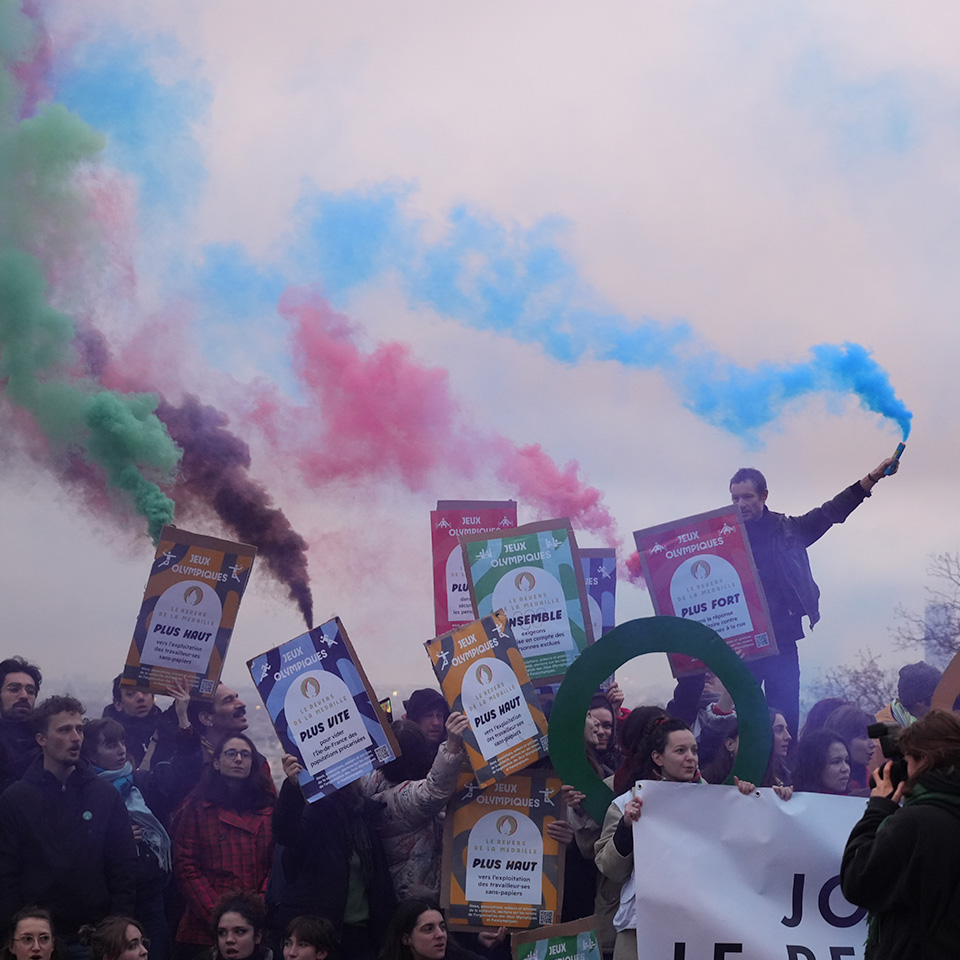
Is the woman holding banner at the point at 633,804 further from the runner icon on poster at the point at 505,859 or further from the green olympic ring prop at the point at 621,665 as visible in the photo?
the runner icon on poster at the point at 505,859

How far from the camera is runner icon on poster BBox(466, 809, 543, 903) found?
20.0ft

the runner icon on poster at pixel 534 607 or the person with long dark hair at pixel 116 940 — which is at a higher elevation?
the runner icon on poster at pixel 534 607

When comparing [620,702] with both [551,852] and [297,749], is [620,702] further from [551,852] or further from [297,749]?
[297,749]

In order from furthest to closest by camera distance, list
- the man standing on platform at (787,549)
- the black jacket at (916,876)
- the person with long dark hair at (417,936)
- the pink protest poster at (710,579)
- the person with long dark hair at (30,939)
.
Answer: the man standing on platform at (787,549), the pink protest poster at (710,579), the person with long dark hair at (417,936), the person with long dark hair at (30,939), the black jacket at (916,876)

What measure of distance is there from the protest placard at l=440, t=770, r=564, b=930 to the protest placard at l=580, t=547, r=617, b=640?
166cm

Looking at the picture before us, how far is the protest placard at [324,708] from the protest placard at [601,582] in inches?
72.6

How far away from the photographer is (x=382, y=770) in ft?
22.0

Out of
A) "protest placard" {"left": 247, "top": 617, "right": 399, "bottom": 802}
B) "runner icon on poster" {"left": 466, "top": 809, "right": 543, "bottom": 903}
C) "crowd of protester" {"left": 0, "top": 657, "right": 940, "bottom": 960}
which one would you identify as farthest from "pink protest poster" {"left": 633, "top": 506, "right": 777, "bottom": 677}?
"protest placard" {"left": 247, "top": 617, "right": 399, "bottom": 802}

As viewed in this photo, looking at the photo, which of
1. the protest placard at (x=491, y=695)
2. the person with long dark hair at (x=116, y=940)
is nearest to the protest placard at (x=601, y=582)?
the protest placard at (x=491, y=695)

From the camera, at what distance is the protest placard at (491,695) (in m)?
6.12

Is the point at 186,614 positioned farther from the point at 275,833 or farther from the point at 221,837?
the point at 275,833

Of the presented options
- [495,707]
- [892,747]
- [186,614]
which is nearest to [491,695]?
[495,707]

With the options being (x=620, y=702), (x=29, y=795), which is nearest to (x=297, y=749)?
(x=29, y=795)

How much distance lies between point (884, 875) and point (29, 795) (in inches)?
167
